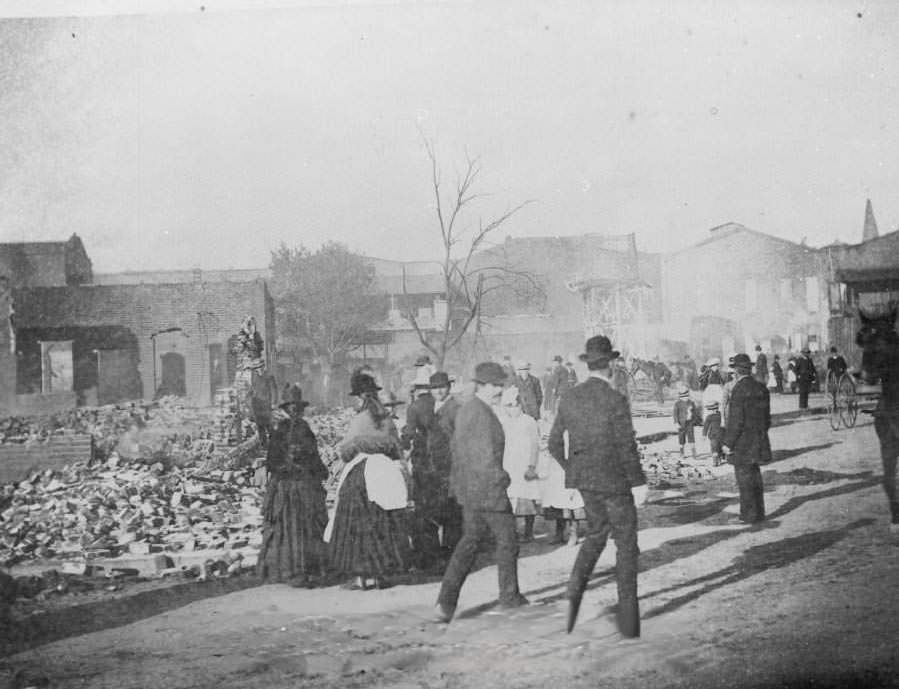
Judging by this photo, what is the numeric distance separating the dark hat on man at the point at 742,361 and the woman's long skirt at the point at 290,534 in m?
2.47

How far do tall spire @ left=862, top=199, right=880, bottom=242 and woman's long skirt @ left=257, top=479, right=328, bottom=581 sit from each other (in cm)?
343

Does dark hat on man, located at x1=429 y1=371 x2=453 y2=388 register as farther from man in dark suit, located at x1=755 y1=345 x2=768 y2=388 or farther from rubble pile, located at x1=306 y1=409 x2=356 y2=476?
man in dark suit, located at x1=755 y1=345 x2=768 y2=388

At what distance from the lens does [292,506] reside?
4.28m

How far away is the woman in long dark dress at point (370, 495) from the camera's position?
410cm

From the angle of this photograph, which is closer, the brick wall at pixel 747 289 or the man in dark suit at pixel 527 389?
the man in dark suit at pixel 527 389

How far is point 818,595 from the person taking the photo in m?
3.88

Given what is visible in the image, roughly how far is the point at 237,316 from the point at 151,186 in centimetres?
88

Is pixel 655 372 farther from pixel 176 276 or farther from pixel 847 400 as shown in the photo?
pixel 176 276

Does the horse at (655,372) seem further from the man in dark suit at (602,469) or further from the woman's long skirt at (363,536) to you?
the woman's long skirt at (363,536)

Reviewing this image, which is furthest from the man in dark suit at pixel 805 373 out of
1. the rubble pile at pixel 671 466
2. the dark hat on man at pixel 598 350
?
the dark hat on man at pixel 598 350

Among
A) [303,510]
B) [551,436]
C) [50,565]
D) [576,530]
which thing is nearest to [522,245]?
[551,436]

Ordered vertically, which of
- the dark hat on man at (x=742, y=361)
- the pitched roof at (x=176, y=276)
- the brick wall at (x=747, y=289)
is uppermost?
the pitched roof at (x=176, y=276)

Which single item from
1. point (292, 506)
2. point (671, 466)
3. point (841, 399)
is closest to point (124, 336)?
point (292, 506)

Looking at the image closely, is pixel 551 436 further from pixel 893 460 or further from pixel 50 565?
pixel 50 565
